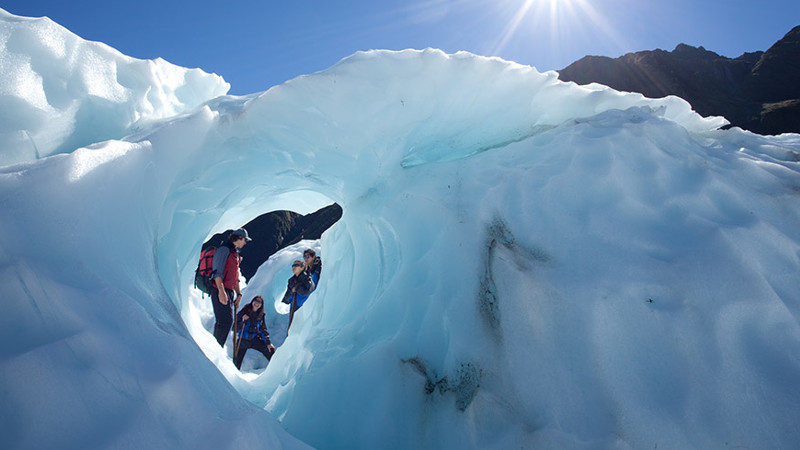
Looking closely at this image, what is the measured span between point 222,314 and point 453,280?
3703mm

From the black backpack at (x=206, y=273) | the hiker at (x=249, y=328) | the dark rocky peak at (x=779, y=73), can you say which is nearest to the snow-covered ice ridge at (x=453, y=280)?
the black backpack at (x=206, y=273)

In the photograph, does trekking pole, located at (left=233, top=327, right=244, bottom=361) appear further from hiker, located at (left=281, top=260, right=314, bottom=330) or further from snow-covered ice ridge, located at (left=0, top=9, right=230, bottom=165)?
snow-covered ice ridge, located at (left=0, top=9, right=230, bottom=165)

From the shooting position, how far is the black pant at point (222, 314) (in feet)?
14.8

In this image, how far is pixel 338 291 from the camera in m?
4.00

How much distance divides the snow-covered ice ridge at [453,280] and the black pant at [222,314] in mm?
1557

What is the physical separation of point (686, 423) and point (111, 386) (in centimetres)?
194

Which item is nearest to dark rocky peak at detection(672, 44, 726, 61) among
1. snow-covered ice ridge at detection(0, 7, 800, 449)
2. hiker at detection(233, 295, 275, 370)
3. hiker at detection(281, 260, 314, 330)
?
snow-covered ice ridge at detection(0, 7, 800, 449)

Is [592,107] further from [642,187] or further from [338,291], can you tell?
[338,291]

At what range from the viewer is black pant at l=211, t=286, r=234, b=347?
14.8 ft

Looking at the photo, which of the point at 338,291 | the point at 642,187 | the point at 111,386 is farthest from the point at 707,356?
the point at 338,291

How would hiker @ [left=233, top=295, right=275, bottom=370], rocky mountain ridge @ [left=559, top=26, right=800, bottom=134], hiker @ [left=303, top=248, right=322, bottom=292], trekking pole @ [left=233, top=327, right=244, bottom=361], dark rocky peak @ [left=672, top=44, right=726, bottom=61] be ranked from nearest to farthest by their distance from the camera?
trekking pole @ [left=233, top=327, right=244, bottom=361] < hiker @ [left=233, top=295, right=275, bottom=370] < hiker @ [left=303, top=248, right=322, bottom=292] < rocky mountain ridge @ [left=559, top=26, right=800, bottom=134] < dark rocky peak @ [left=672, top=44, right=726, bottom=61]

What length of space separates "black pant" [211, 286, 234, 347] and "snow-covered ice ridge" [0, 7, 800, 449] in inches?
61.3

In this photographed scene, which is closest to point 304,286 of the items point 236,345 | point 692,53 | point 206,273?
point 236,345

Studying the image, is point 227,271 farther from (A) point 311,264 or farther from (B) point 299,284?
(A) point 311,264
